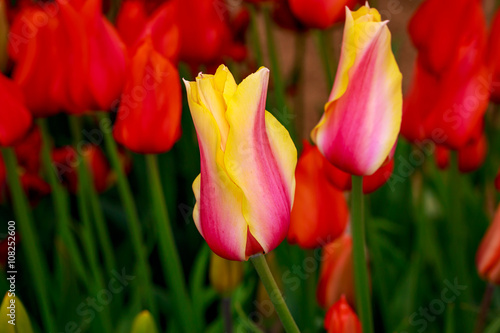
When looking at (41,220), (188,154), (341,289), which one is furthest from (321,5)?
(41,220)

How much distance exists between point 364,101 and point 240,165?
3.2 inches

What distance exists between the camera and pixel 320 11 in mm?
489

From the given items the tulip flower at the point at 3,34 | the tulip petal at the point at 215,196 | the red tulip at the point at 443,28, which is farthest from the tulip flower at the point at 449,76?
the tulip flower at the point at 3,34

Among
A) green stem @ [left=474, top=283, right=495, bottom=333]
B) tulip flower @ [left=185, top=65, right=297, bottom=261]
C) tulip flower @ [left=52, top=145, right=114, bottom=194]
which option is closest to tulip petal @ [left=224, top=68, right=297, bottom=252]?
tulip flower @ [left=185, top=65, right=297, bottom=261]

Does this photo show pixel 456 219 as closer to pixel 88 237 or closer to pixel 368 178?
pixel 368 178

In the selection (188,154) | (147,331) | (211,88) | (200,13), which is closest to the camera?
(211,88)

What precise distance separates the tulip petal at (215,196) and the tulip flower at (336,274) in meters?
0.19

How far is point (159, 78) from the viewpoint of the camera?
446mm

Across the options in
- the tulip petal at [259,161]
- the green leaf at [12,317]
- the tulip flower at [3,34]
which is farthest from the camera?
the tulip flower at [3,34]

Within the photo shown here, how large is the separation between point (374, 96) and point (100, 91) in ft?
0.76

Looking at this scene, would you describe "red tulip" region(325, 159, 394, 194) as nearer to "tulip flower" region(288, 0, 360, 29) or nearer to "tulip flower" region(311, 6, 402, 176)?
"tulip flower" region(311, 6, 402, 176)

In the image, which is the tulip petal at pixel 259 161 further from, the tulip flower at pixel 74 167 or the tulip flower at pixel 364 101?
the tulip flower at pixel 74 167

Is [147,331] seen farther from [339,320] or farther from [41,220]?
[41,220]

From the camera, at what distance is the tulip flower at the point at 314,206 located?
1.50ft
